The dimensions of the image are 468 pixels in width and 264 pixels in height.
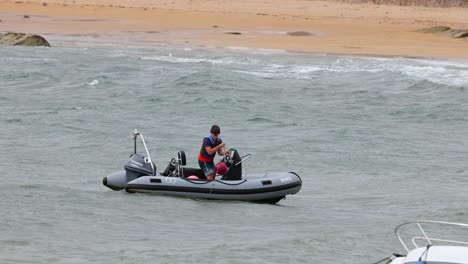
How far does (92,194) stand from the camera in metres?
17.6

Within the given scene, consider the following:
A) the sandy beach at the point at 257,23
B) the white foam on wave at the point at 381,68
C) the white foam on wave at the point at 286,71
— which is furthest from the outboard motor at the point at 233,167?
the sandy beach at the point at 257,23

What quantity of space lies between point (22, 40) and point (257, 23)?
1395cm

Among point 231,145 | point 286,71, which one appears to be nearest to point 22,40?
point 286,71

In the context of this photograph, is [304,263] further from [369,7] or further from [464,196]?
[369,7]

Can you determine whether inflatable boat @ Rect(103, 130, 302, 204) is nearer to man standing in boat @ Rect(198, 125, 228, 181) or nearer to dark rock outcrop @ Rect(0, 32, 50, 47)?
man standing in boat @ Rect(198, 125, 228, 181)

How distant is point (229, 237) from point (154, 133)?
9.63 m

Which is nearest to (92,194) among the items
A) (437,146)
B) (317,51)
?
(437,146)

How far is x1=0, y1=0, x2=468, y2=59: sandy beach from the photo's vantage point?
43188mm

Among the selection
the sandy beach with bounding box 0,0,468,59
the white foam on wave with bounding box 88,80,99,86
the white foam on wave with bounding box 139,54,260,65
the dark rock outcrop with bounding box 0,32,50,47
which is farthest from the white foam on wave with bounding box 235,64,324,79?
the dark rock outcrop with bounding box 0,32,50,47

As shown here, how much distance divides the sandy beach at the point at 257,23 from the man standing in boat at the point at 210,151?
76.8 ft

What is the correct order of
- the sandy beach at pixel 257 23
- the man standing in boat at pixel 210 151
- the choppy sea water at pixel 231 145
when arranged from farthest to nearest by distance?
1. the sandy beach at pixel 257 23
2. the man standing in boat at pixel 210 151
3. the choppy sea water at pixel 231 145

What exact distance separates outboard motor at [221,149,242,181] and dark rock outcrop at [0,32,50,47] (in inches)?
1016

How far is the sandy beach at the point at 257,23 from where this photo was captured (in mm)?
43188

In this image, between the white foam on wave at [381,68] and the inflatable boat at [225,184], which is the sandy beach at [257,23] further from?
the inflatable boat at [225,184]
